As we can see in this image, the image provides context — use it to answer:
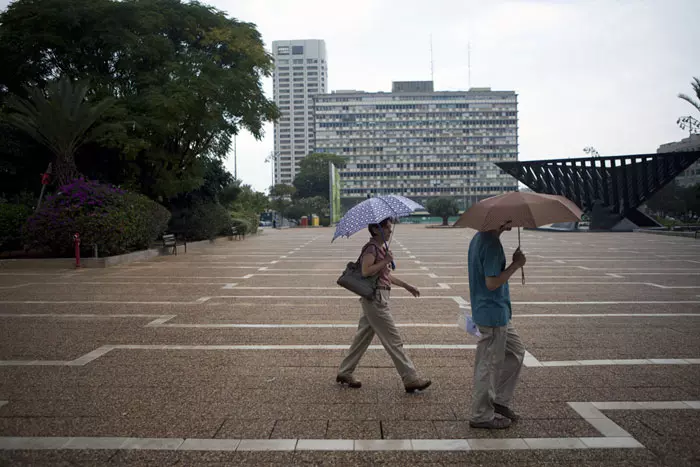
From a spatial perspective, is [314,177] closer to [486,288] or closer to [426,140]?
[426,140]

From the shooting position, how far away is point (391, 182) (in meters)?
141

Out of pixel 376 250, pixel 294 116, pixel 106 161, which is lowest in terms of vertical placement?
pixel 376 250

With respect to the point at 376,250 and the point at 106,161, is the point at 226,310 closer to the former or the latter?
the point at 376,250

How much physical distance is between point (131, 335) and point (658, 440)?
5888mm

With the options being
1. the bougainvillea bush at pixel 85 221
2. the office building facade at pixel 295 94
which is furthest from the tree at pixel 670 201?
the office building facade at pixel 295 94

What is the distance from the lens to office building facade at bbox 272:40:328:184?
630 ft

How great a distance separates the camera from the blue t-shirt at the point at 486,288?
4023 mm

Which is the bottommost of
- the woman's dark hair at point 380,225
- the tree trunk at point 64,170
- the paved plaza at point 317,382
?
the paved plaza at point 317,382

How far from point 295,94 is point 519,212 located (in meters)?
198

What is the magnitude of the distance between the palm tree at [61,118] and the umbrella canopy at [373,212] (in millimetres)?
16698

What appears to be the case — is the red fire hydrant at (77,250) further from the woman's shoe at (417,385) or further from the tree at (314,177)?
the tree at (314,177)

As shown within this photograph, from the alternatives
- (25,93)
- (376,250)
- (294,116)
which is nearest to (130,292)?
(376,250)

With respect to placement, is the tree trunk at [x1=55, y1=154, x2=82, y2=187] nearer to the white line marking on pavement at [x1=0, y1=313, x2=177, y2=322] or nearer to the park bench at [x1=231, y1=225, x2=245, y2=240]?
the white line marking on pavement at [x1=0, y1=313, x2=177, y2=322]

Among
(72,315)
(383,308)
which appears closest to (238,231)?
(72,315)
